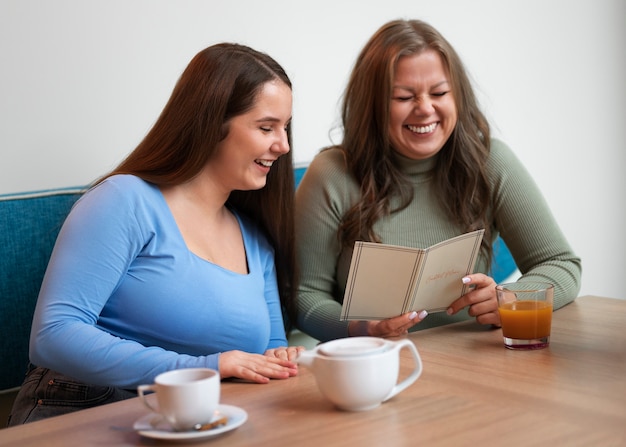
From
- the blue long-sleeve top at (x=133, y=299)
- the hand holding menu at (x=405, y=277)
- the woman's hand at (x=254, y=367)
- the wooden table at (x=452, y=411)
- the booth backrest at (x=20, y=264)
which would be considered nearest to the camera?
the wooden table at (x=452, y=411)

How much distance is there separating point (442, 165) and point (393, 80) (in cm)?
24

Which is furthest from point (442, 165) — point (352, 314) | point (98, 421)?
point (98, 421)

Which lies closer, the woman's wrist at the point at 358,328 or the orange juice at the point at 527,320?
the orange juice at the point at 527,320

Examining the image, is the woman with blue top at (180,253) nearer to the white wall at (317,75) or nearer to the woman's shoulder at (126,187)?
the woman's shoulder at (126,187)

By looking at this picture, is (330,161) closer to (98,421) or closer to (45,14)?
(45,14)

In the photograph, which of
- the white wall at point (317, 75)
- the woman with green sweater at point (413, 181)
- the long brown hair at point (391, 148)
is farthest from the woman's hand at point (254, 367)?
the white wall at point (317, 75)

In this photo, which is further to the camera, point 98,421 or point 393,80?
point 393,80

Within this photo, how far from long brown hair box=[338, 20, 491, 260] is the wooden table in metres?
0.60

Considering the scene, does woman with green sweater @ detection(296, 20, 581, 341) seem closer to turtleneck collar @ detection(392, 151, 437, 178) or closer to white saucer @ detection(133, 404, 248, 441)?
turtleneck collar @ detection(392, 151, 437, 178)

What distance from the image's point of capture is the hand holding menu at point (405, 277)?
1.49 meters

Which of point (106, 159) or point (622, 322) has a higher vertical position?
point (106, 159)

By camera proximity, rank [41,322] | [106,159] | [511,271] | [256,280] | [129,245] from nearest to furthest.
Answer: [41,322] → [129,245] → [256,280] → [106,159] → [511,271]

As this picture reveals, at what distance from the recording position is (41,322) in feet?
4.56

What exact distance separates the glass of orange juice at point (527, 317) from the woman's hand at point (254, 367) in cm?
37
